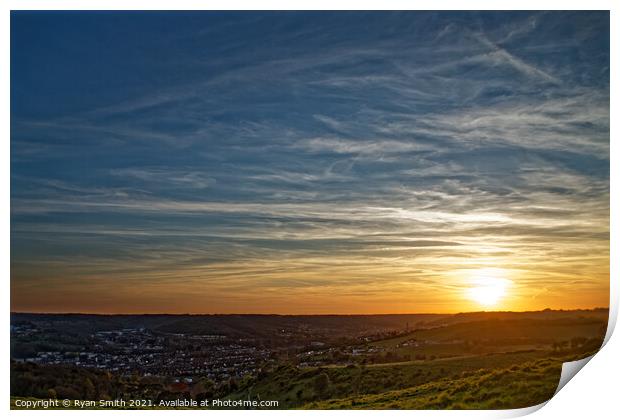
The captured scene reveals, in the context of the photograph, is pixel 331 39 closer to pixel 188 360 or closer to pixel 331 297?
pixel 331 297

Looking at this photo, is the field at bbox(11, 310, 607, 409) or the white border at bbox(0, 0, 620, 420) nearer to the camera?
the white border at bbox(0, 0, 620, 420)

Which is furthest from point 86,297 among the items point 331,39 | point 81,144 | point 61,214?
point 331,39

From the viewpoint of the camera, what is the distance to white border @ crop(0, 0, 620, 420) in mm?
7523

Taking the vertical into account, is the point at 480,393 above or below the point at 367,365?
below

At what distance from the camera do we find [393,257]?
311 inches

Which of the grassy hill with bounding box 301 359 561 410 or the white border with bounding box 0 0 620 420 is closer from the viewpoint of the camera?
the white border with bounding box 0 0 620 420

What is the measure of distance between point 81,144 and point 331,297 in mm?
2773
